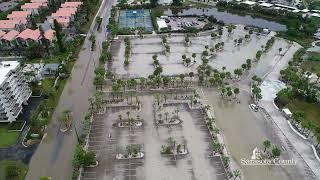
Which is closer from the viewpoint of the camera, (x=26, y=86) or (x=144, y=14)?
(x=26, y=86)

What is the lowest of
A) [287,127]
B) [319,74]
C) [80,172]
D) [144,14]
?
[80,172]

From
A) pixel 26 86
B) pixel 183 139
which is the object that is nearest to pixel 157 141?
pixel 183 139

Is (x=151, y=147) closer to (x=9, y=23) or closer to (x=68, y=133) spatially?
(x=68, y=133)

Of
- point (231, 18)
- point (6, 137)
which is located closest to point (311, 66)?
point (231, 18)

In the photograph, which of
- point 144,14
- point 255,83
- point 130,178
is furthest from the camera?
point 144,14

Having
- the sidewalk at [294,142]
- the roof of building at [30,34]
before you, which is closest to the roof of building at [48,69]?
the roof of building at [30,34]

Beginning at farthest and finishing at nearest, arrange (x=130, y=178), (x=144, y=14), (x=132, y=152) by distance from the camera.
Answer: (x=144, y=14)
(x=132, y=152)
(x=130, y=178)

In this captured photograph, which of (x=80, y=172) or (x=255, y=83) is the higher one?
(x=255, y=83)

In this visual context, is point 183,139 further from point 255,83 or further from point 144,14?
point 144,14
